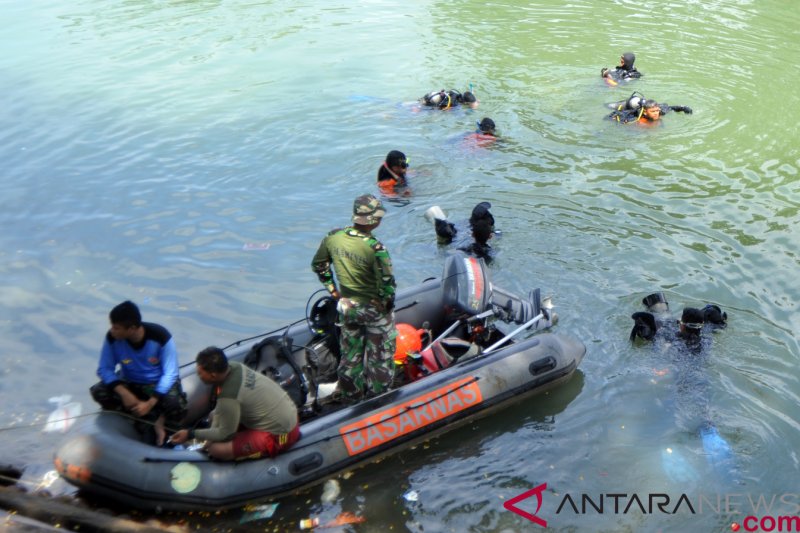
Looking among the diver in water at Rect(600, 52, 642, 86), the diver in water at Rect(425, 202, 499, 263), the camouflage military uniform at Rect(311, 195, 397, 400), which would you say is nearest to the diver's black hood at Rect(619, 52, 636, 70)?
the diver in water at Rect(600, 52, 642, 86)

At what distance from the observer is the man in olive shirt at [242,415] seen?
5301 millimetres

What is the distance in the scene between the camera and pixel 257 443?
5.78 metres

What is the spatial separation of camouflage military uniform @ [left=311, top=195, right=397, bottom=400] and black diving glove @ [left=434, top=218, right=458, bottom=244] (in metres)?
3.40

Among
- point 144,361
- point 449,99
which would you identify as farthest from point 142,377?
point 449,99

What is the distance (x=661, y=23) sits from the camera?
61.6 feet

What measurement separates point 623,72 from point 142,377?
1197 centimetres

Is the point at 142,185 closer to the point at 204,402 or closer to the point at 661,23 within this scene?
the point at 204,402

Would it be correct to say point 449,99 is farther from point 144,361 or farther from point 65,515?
point 65,515

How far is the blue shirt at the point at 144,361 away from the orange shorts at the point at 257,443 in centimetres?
83

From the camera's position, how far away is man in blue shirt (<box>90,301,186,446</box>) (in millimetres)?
5980

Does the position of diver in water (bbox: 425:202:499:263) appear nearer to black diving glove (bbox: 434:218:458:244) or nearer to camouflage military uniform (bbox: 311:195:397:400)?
black diving glove (bbox: 434:218:458:244)

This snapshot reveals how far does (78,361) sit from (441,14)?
1594 centimetres

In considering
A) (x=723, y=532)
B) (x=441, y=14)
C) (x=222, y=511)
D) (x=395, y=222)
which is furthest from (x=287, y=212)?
(x=441, y=14)

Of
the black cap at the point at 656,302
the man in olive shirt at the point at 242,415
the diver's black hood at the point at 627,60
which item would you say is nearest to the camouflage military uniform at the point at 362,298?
the man in olive shirt at the point at 242,415
